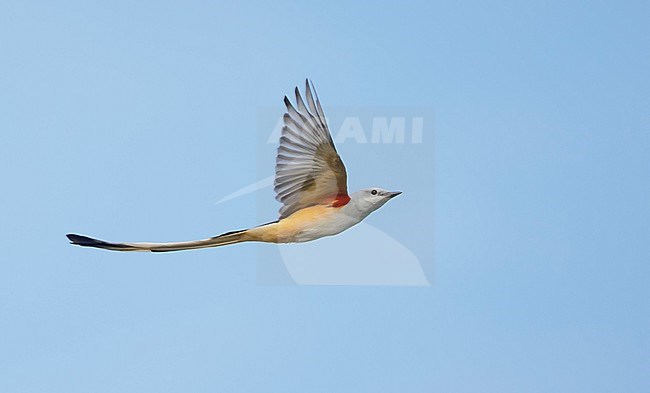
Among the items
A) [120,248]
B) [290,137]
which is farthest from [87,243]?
[290,137]

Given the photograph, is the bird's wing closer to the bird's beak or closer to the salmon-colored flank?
the salmon-colored flank

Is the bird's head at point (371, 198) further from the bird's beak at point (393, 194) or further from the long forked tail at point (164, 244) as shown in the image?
the long forked tail at point (164, 244)

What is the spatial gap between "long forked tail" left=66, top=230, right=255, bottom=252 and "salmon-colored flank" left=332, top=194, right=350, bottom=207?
0.42 metres

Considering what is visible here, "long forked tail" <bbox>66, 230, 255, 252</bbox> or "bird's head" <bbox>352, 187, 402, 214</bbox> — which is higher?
"bird's head" <bbox>352, 187, 402, 214</bbox>

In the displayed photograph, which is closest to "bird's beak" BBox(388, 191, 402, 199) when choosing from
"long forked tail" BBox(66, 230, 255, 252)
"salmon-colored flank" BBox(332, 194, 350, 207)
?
"salmon-colored flank" BBox(332, 194, 350, 207)

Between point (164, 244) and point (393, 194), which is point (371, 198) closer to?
point (393, 194)

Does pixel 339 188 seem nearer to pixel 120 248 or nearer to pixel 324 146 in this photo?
pixel 324 146

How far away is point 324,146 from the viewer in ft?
15.9

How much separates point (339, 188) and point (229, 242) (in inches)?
21.9

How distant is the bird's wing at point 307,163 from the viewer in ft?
15.7

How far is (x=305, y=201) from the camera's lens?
16.5 ft

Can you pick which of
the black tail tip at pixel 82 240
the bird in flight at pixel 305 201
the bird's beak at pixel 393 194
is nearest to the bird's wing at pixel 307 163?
the bird in flight at pixel 305 201

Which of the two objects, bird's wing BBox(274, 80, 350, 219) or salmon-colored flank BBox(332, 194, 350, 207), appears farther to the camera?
salmon-colored flank BBox(332, 194, 350, 207)

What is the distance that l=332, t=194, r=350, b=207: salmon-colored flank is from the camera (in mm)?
4974
